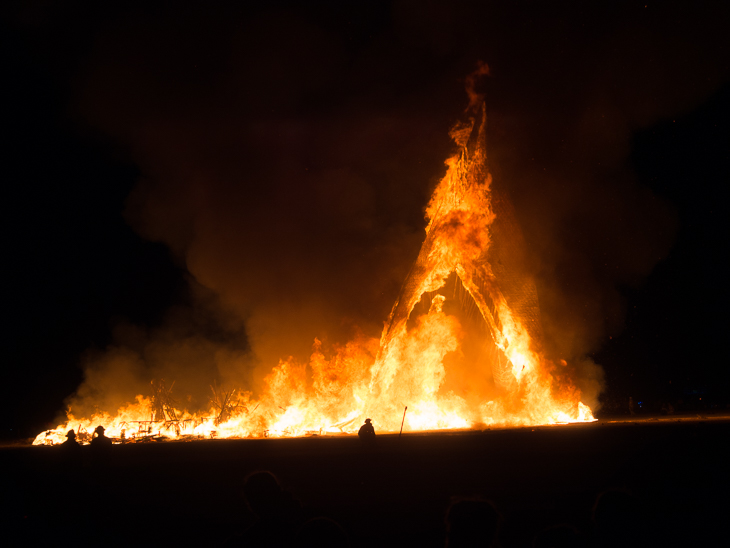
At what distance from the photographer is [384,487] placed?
8.01 m

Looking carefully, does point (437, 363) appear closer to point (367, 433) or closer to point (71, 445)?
point (367, 433)

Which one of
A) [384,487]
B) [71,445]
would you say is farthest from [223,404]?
[384,487]

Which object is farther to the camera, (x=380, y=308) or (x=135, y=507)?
(x=380, y=308)

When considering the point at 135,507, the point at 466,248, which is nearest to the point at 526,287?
the point at 466,248

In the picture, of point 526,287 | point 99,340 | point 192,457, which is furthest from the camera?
point 99,340

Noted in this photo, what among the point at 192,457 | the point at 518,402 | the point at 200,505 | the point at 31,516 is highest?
the point at 518,402

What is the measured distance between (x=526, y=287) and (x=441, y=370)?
15.6 ft

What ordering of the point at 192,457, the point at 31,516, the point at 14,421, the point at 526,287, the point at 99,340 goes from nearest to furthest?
the point at 31,516 < the point at 192,457 < the point at 526,287 < the point at 14,421 < the point at 99,340

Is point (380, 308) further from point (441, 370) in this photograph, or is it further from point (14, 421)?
point (14, 421)

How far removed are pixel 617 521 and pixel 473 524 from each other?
3.53 ft

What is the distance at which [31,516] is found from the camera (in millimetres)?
6668

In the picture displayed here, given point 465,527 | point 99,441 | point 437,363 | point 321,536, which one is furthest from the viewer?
point 437,363

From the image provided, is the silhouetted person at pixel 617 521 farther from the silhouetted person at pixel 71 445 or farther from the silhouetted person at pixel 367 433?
the silhouetted person at pixel 71 445

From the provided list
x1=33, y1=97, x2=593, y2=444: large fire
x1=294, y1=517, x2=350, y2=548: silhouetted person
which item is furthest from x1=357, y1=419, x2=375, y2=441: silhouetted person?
x1=294, y1=517, x2=350, y2=548: silhouetted person
